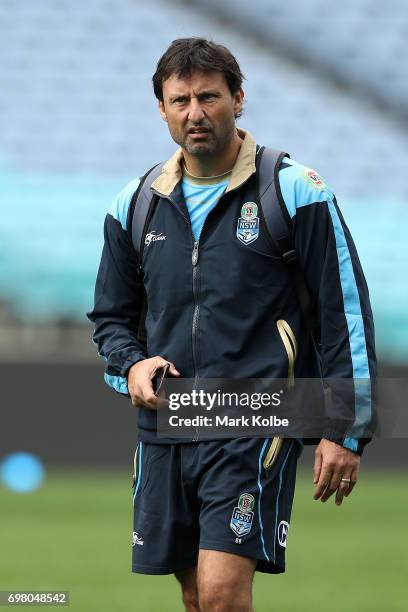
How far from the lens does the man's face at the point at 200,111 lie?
391cm

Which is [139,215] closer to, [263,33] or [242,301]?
[242,301]

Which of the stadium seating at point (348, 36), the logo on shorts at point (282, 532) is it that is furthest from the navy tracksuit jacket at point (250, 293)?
the stadium seating at point (348, 36)

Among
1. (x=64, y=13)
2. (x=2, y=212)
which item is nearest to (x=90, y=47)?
(x=64, y=13)

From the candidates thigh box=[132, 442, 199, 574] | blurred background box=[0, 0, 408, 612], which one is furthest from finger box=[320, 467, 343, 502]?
blurred background box=[0, 0, 408, 612]

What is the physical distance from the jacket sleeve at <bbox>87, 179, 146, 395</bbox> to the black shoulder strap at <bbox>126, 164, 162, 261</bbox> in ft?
0.06

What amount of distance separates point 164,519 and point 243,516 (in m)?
0.28

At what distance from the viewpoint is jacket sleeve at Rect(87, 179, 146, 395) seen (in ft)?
13.4

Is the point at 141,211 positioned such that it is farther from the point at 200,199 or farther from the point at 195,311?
the point at 195,311

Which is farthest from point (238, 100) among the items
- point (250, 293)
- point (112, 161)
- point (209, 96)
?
point (112, 161)

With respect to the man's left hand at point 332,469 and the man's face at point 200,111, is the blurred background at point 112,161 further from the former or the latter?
the man's face at point 200,111

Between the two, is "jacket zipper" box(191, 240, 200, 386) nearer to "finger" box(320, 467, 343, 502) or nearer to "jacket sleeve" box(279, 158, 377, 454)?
"jacket sleeve" box(279, 158, 377, 454)

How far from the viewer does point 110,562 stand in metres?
7.64

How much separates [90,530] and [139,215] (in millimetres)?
5348

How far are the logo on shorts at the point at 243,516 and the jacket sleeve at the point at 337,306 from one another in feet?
0.96
